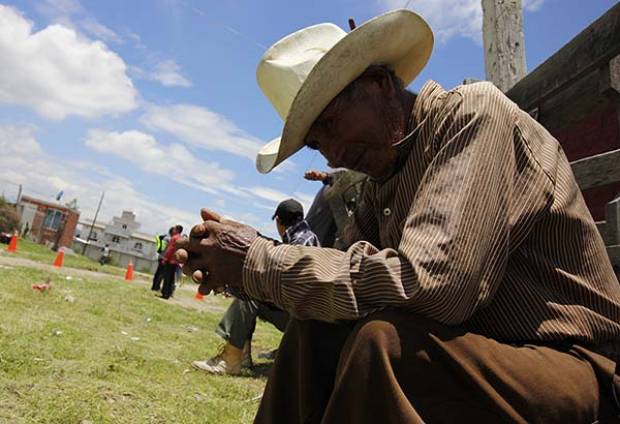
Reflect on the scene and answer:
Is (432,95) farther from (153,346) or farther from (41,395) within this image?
(153,346)

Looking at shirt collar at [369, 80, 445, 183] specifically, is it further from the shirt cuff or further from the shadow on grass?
the shadow on grass

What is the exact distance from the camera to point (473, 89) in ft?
5.16

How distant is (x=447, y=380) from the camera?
1.29 m

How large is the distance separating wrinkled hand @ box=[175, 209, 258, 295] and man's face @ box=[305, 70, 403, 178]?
527 millimetres

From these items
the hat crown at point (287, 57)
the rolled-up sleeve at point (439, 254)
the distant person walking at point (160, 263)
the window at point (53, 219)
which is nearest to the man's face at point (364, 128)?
the rolled-up sleeve at point (439, 254)

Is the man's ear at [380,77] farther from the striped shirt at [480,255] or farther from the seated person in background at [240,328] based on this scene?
the seated person in background at [240,328]

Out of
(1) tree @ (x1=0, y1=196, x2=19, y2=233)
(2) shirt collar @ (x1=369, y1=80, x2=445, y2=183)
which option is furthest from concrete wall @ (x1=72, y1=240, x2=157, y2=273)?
(2) shirt collar @ (x1=369, y1=80, x2=445, y2=183)

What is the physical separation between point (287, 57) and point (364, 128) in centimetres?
79

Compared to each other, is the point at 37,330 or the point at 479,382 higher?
the point at 479,382

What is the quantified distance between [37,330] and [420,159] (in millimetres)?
4117

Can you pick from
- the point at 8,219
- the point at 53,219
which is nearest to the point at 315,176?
the point at 8,219

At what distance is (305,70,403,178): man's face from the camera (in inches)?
71.1

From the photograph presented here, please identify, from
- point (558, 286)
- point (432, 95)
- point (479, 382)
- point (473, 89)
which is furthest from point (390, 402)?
point (432, 95)

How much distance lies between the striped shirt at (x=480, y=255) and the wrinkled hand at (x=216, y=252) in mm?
60
